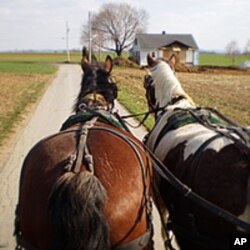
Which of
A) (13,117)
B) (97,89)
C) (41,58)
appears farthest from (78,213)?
(41,58)

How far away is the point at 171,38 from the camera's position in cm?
7888

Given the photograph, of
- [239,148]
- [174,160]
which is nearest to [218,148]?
[239,148]

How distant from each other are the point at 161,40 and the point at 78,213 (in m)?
77.2

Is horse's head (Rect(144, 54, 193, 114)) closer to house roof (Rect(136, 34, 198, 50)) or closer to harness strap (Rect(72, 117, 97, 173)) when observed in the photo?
harness strap (Rect(72, 117, 97, 173))

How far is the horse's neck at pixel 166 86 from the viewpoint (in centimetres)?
482

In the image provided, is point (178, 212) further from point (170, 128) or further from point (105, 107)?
point (105, 107)

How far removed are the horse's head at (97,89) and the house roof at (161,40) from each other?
2768 inches

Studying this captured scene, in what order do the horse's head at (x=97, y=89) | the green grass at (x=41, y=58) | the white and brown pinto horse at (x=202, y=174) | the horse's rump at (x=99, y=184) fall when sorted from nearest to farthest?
the horse's rump at (x=99, y=184) < the white and brown pinto horse at (x=202, y=174) < the horse's head at (x=97, y=89) < the green grass at (x=41, y=58)

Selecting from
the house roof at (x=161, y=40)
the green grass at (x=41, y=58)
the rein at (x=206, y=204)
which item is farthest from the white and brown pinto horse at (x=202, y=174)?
the green grass at (x=41, y=58)

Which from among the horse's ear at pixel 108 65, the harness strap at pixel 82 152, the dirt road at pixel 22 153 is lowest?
the dirt road at pixel 22 153

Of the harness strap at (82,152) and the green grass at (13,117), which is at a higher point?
the harness strap at (82,152)

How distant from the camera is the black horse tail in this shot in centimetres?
261

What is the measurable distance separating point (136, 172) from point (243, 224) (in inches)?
30.6

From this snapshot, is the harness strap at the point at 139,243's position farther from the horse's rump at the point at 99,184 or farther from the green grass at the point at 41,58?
the green grass at the point at 41,58
